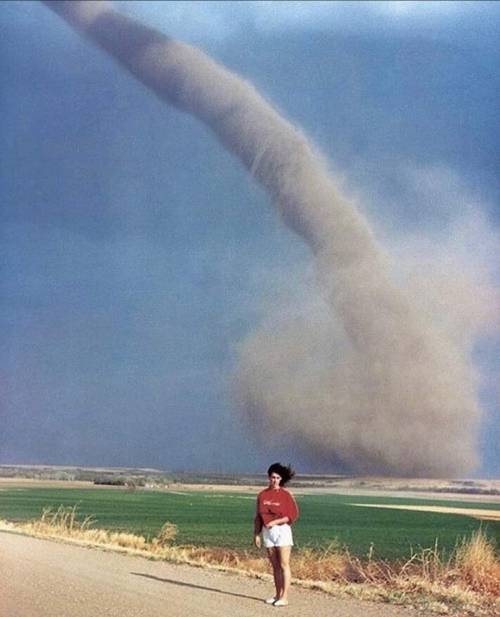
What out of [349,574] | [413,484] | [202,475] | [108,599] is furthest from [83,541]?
[413,484]

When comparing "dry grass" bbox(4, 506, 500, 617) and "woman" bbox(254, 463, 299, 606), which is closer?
"woman" bbox(254, 463, 299, 606)

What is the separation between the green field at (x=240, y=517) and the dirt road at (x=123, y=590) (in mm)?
456

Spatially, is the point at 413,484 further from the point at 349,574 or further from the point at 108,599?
the point at 108,599

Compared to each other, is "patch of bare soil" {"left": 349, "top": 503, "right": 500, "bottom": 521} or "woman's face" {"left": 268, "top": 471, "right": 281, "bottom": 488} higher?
"woman's face" {"left": 268, "top": 471, "right": 281, "bottom": 488}

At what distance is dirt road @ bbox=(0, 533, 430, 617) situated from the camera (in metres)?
9.08

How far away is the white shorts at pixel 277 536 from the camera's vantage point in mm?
8820

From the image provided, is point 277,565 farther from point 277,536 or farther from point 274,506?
point 274,506

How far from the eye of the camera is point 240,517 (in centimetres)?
1166

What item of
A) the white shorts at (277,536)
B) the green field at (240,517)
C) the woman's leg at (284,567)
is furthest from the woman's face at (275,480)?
the green field at (240,517)

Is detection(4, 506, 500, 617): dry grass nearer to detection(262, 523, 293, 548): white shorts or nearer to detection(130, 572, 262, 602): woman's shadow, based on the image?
detection(130, 572, 262, 602): woman's shadow

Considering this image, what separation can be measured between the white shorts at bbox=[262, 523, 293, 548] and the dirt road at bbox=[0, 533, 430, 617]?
739 millimetres

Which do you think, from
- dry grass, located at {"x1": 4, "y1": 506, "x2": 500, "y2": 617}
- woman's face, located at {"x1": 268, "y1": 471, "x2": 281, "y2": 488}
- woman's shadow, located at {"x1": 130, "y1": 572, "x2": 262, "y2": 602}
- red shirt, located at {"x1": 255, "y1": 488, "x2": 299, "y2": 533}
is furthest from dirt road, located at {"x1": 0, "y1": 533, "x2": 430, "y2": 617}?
woman's face, located at {"x1": 268, "y1": 471, "x2": 281, "y2": 488}

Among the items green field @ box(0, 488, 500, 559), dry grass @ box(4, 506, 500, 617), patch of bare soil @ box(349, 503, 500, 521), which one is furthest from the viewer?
patch of bare soil @ box(349, 503, 500, 521)

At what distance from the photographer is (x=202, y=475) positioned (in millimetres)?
12172
